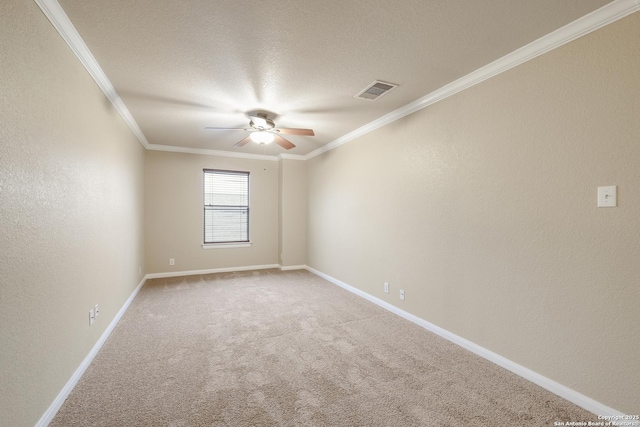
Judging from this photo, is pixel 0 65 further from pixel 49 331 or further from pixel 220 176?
pixel 220 176

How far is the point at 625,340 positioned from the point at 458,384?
3.37 feet

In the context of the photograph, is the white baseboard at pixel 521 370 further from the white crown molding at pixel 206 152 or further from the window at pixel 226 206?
the white crown molding at pixel 206 152

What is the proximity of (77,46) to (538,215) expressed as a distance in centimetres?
362

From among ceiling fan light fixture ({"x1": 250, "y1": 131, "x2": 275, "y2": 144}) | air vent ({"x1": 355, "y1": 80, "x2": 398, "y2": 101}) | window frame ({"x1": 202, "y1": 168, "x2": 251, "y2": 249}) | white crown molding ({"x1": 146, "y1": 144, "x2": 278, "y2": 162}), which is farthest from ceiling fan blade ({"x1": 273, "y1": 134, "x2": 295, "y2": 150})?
window frame ({"x1": 202, "y1": 168, "x2": 251, "y2": 249})

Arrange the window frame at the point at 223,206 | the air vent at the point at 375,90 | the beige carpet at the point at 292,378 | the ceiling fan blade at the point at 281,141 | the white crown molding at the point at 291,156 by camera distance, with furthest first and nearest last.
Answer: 1. the white crown molding at the point at 291,156
2. the window frame at the point at 223,206
3. the ceiling fan blade at the point at 281,141
4. the air vent at the point at 375,90
5. the beige carpet at the point at 292,378

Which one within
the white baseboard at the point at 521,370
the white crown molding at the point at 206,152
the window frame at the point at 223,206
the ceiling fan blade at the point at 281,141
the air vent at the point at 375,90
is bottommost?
the white baseboard at the point at 521,370

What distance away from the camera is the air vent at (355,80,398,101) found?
2725 millimetres

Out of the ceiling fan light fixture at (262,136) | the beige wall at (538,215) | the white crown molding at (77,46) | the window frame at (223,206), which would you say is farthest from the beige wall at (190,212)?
the beige wall at (538,215)

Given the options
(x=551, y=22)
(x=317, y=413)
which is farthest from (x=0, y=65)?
(x=551, y=22)

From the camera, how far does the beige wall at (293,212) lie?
5.93 metres

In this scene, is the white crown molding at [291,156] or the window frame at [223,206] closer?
the window frame at [223,206]

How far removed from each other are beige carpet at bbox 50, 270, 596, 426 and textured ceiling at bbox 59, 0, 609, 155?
2.51 m

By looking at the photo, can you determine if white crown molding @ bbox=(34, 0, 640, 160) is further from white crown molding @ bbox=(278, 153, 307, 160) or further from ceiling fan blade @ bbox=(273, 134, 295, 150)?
white crown molding @ bbox=(278, 153, 307, 160)

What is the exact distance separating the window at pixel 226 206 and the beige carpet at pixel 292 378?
2.43 m
